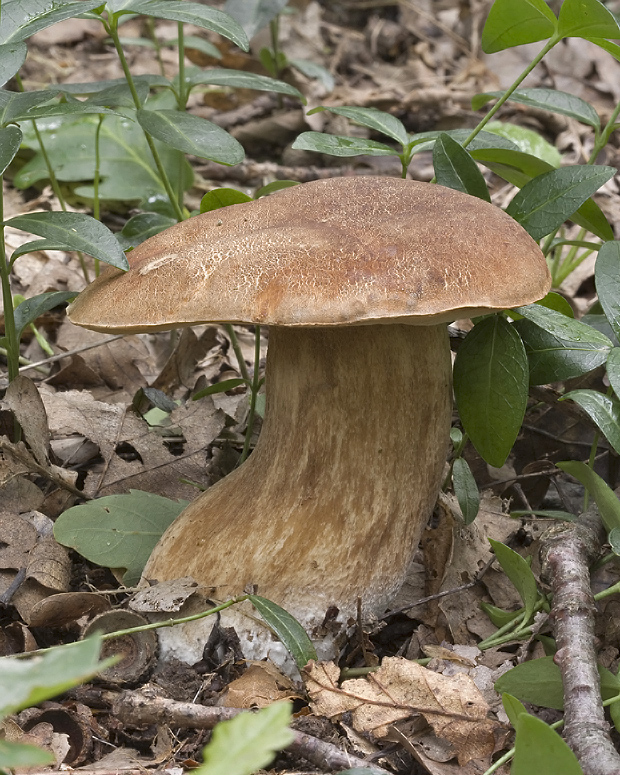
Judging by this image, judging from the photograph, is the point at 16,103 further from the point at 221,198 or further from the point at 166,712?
the point at 166,712

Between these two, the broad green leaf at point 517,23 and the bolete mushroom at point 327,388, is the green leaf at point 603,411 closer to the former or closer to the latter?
the bolete mushroom at point 327,388

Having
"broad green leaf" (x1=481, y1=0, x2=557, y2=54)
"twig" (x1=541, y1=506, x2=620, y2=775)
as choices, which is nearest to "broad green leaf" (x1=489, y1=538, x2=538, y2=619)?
"twig" (x1=541, y1=506, x2=620, y2=775)

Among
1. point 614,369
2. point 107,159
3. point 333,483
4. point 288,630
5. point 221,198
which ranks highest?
point 221,198

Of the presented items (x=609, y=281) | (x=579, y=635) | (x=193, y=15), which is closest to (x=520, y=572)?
(x=579, y=635)

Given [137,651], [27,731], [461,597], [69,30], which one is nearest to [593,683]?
[461,597]

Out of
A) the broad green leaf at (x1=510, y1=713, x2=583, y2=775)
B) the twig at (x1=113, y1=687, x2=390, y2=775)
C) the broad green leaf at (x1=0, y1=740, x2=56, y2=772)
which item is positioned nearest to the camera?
the broad green leaf at (x1=0, y1=740, x2=56, y2=772)

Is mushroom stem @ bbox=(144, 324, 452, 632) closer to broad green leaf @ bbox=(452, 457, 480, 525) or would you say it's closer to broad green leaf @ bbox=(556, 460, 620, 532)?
broad green leaf @ bbox=(452, 457, 480, 525)

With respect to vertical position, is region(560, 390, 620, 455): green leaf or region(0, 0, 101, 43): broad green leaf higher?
region(0, 0, 101, 43): broad green leaf

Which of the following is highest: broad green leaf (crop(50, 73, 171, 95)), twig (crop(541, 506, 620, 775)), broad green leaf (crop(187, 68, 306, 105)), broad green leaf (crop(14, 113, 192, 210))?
broad green leaf (crop(50, 73, 171, 95))
